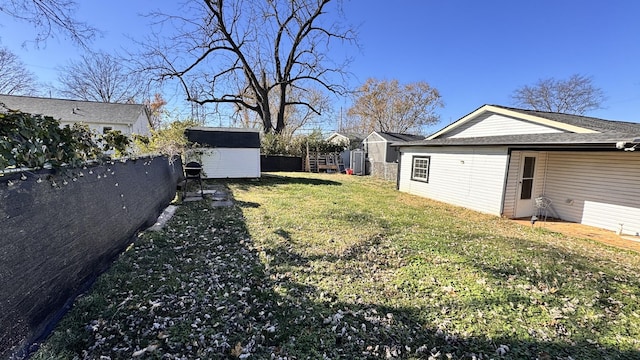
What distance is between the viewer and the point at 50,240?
2.17 m

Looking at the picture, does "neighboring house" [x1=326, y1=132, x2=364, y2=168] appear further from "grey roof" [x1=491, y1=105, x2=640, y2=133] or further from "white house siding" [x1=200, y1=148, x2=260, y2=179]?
"grey roof" [x1=491, y1=105, x2=640, y2=133]

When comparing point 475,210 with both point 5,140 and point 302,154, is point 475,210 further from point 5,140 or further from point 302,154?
point 302,154

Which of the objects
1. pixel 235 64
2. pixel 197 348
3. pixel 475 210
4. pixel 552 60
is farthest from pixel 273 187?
pixel 552 60

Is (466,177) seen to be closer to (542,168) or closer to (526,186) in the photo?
(526,186)

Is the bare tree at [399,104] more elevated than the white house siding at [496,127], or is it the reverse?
the bare tree at [399,104]

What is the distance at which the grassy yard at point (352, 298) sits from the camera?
2.21 metres

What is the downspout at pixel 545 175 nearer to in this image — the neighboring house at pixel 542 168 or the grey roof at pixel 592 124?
the neighboring house at pixel 542 168

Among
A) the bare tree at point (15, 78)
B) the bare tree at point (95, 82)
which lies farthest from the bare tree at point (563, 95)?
the bare tree at point (15, 78)

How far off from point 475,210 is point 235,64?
17702mm

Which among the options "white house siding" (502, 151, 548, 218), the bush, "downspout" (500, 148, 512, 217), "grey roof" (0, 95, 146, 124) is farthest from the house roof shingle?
"grey roof" (0, 95, 146, 124)

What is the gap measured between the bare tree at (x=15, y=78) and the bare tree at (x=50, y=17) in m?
18.8

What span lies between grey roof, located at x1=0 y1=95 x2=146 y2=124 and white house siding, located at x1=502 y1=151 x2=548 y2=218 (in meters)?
18.8

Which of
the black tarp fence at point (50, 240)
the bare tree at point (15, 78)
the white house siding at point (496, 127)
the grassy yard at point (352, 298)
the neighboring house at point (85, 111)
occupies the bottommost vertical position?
the grassy yard at point (352, 298)

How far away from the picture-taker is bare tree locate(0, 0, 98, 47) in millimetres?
4242
